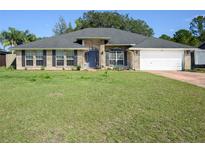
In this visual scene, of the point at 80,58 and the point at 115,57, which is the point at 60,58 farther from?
the point at 115,57

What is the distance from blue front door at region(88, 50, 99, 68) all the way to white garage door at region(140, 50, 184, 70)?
4.70 metres

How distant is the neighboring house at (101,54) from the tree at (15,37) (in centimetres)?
2565

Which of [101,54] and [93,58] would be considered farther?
[93,58]

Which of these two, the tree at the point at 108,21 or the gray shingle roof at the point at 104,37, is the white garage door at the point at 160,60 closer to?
the gray shingle roof at the point at 104,37

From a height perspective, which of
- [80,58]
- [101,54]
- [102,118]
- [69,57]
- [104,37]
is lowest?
[102,118]

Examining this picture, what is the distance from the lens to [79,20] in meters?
50.6

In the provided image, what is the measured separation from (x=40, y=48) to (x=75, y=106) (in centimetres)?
2042

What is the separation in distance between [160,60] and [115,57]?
465 centimetres

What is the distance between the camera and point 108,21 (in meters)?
49.3

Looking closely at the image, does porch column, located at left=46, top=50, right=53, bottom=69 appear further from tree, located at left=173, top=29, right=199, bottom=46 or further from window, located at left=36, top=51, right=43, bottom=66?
tree, located at left=173, top=29, right=199, bottom=46

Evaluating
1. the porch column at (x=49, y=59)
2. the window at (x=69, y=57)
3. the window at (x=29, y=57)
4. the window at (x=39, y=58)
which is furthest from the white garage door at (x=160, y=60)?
the window at (x=29, y=57)

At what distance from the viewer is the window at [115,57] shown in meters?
28.1

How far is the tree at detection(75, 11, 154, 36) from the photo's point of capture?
162ft

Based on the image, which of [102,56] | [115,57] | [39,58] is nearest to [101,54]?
[102,56]
